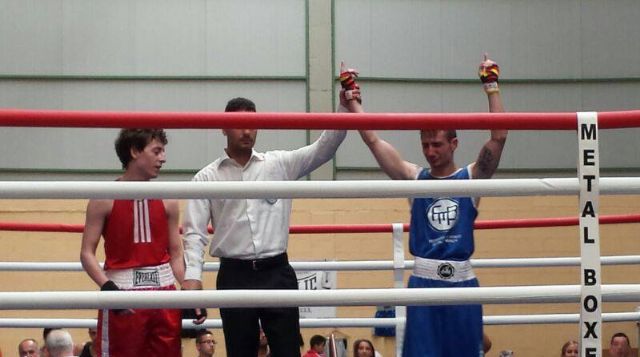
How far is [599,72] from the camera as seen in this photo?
1306 centimetres

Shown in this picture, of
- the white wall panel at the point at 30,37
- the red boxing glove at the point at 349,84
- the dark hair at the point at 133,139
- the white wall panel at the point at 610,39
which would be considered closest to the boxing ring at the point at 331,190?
the red boxing glove at the point at 349,84

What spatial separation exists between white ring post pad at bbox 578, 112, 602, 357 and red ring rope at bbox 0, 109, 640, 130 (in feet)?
0.34

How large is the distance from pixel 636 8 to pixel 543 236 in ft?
10.7

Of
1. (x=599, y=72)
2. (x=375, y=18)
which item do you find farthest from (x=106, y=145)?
(x=599, y=72)

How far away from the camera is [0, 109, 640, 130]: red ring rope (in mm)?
2867

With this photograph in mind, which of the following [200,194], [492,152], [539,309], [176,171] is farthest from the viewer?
[176,171]

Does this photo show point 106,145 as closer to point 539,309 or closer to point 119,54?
point 119,54

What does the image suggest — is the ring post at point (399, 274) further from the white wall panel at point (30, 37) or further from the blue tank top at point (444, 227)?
the white wall panel at point (30, 37)

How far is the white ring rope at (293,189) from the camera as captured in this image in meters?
2.88

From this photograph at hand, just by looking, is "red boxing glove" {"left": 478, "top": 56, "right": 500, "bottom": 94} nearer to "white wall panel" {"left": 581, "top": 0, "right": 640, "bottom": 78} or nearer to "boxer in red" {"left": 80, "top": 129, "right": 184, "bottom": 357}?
"boxer in red" {"left": 80, "top": 129, "right": 184, "bottom": 357}

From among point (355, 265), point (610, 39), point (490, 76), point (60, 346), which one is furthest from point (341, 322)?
point (610, 39)

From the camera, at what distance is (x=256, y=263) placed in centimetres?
380

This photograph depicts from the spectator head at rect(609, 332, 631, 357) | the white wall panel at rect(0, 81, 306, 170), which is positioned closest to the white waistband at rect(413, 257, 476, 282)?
the spectator head at rect(609, 332, 631, 357)

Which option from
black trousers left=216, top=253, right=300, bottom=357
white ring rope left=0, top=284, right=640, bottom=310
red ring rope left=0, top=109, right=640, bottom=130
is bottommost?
black trousers left=216, top=253, right=300, bottom=357
